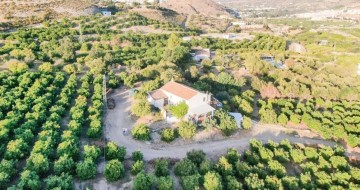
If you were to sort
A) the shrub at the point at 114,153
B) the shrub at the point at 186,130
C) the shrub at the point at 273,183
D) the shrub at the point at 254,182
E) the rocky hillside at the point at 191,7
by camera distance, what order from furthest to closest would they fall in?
the rocky hillside at the point at 191,7 → the shrub at the point at 186,130 → the shrub at the point at 114,153 → the shrub at the point at 273,183 → the shrub at the point at 254,182

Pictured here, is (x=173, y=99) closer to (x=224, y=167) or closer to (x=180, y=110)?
(x=180, y=110)

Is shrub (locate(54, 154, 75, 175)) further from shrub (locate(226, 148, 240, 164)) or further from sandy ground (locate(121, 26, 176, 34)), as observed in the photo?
sandy ground (locate(121, 26, 176, 34))

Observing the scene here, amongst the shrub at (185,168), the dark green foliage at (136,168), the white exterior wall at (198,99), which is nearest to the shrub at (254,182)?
the shrub at (185,168)

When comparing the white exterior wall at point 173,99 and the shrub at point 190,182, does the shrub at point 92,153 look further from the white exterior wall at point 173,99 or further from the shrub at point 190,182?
the white exterior wall at point 173,99

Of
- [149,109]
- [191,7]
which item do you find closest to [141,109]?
[149,109]

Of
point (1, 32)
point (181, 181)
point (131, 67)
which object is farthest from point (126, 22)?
point (181, 181)

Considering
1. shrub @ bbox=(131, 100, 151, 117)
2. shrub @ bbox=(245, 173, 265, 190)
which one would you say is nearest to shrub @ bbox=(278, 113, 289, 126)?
shrub @ bbox=(245, 173, 265, 190)

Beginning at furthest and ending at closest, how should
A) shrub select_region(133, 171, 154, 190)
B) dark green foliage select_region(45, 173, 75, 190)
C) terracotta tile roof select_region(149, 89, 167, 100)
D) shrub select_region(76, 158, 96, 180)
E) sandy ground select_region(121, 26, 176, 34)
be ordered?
sandy ground select_region(121, 26, 176, 34), terracotta tile roof select_region(149, 89, 167, 100), shrub select_region(76, 158, 96, 180), shrub select_region(133, 171, 154, 190), dark green foliage select_region(45, 173, 75, 190)

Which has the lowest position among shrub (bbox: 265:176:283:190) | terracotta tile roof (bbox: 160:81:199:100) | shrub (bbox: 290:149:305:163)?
shrub (bbox: 290:149:305:163)
